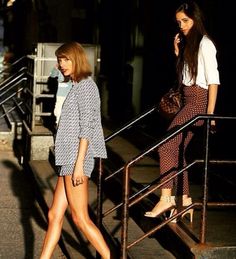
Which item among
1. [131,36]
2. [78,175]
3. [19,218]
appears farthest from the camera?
[131,36]

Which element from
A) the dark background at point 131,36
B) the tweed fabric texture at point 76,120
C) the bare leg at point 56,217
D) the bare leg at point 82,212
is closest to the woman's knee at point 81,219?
the bare leg at point 82,212

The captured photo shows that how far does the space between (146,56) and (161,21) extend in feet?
3.26

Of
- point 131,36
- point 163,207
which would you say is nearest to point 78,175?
point 163,207

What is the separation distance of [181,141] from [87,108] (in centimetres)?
99

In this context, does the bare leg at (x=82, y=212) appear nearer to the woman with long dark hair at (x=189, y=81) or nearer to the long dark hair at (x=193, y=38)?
the woman with long dark hair at (x=189, y=81)

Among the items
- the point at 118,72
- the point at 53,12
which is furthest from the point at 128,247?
the point at 53,12

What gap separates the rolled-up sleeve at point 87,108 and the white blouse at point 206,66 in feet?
2.95

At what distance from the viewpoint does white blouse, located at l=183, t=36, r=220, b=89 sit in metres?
5.61

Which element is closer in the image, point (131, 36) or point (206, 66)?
point (206, 66)

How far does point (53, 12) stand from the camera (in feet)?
61.8

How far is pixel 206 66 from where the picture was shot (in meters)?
5.62

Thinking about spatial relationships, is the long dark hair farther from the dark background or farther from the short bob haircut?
the dark background

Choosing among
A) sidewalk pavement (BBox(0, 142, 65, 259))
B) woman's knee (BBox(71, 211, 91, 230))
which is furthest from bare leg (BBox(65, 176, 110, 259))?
sidewalk pavement (BBox(0, 142, 65, 259))

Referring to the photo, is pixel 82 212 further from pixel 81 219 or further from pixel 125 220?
pixel 125 220
